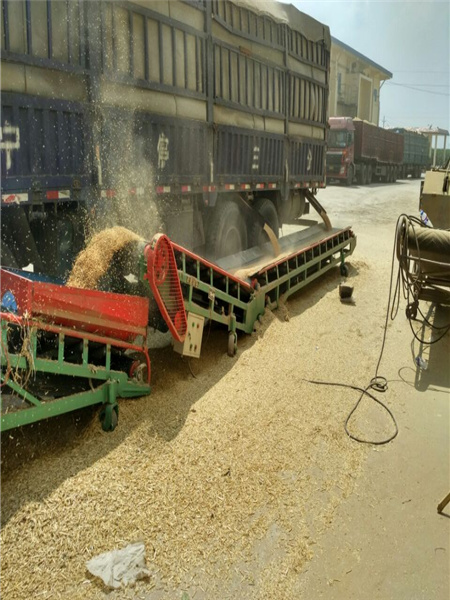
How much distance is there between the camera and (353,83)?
3519cm

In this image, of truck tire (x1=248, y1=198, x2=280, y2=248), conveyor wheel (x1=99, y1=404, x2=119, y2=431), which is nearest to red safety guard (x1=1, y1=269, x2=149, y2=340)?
conveyor wheel (x1=99, y1=404, x2=119, y2=431)

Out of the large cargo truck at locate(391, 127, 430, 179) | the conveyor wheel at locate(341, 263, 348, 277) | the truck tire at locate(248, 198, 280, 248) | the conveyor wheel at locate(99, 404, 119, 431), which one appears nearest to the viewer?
the conveyor wheel at locate(99, 404, 119, 431)

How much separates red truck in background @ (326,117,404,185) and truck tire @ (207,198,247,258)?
1389cm

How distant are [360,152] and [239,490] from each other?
82.7 ft

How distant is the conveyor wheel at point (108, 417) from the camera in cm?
380

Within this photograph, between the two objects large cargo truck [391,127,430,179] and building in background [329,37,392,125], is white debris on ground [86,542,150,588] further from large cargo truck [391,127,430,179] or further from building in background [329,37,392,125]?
large cargo truck [391,127,430,179]

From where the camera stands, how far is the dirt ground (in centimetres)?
284

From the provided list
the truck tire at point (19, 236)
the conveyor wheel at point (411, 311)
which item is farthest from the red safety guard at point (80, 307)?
the conveyor wheel at point (411, 311)

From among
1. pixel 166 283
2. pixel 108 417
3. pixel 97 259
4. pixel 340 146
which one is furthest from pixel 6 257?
pixel 340 146

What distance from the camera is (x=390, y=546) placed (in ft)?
10.3

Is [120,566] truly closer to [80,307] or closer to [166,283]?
[80,307]

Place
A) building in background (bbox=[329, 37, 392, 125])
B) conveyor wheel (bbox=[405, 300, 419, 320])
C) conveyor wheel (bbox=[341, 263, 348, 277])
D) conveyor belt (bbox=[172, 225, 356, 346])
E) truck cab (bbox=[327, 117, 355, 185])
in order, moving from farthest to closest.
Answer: building in background (bbox=[329, 37, 392, 125]) → truck cab (bbox=[327, 117, 355, 185]) → conveyor wheel (bbox=[341, 263, 348, 277]) → conveyor wheel (bbox=[405, 300, 419, 320]) → conveyor belt (bbox=[172, 225, 356, 346])

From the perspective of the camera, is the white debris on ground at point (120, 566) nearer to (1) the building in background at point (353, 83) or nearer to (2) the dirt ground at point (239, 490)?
(2) the dirt ground at point (239, 490)

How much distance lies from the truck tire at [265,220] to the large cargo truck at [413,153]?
90.0ft
